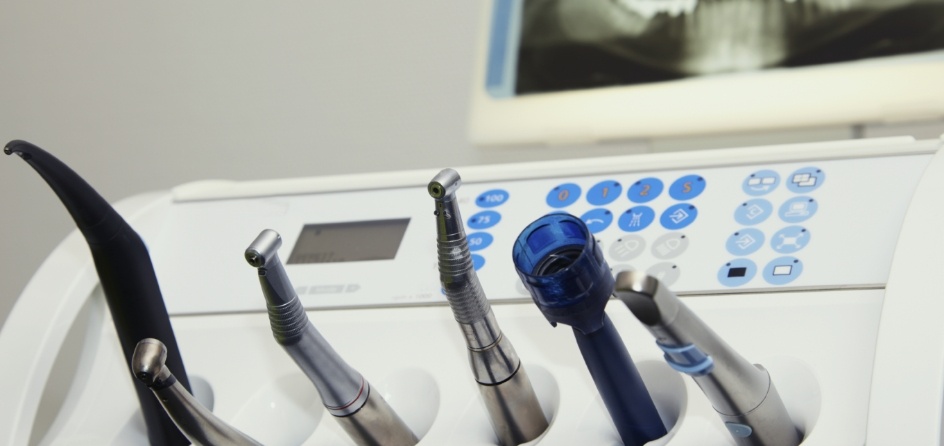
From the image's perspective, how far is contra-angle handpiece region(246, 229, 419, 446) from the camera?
0.28 m

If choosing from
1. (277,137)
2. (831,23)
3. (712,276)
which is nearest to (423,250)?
(712,276)

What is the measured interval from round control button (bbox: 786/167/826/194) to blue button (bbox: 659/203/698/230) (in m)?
0.04

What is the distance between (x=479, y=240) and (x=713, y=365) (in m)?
0.18

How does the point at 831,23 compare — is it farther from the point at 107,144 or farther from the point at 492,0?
the point at 107,144

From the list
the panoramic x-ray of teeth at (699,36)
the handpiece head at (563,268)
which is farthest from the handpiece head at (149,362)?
the panoramic x-ray of teeth at (699,36)

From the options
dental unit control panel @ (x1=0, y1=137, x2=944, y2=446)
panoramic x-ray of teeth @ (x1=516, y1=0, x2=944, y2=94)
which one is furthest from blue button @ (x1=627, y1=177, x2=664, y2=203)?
panoramic x-ray of teeth @ (x1=516, y1=0, x2=944, y2=94)

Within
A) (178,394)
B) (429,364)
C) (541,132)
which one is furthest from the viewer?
(541,132)

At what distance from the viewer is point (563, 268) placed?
0.85 feet

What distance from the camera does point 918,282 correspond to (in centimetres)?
31

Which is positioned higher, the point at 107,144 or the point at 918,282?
the point at 918,282

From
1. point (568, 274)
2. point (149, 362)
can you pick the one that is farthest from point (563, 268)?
point (149, 362)

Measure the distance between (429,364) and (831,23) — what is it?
0.91ft

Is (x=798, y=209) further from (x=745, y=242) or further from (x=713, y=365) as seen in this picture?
(x=713, y=365)

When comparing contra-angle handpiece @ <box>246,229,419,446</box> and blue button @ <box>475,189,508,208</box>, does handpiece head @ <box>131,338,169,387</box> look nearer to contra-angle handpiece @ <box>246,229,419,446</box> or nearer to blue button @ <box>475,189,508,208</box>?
contra-angle handpiece @ <box>246,229,419,446</box>
